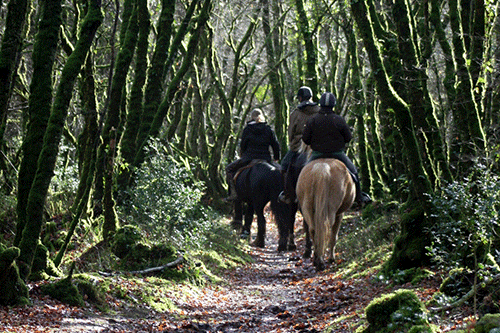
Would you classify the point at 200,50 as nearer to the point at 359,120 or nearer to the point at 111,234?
the point at 359,120

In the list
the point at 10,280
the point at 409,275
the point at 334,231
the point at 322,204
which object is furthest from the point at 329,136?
the point at 10,280

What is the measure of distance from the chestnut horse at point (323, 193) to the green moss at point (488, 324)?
6452 millimetres

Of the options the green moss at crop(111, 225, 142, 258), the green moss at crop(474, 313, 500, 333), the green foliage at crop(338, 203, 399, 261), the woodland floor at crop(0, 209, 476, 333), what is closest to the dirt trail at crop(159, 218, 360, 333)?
the woodland floor at crop(0, 209, 476, 333)

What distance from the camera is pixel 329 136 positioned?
1164 centimetres

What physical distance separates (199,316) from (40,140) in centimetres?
298

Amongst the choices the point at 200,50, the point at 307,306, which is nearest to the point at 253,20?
the point at 200,50

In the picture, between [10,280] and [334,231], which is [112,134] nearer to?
[10,280]

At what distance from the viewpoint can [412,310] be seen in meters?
5.20

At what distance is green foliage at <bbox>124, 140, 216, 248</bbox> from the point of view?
1097 cm

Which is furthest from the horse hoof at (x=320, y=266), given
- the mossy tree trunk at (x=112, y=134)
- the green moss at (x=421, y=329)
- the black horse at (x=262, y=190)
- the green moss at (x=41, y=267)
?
the green moss at (x=421, y=329)

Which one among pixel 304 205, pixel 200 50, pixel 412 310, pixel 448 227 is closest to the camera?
pixel 412 310

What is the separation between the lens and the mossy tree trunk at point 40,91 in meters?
7.28

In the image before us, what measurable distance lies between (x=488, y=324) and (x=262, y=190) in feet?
38.9

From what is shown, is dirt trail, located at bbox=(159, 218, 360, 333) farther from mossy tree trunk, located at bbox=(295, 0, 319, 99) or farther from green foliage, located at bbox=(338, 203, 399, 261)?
mossy tree trunk, located at bbox=(295, 0, 319, 99)
